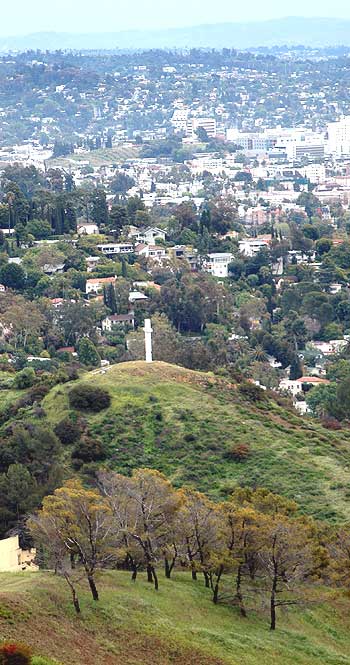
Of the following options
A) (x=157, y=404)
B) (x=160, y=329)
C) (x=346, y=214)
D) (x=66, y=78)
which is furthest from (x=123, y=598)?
(x=66, y=78)

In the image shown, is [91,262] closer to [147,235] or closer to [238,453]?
[147,235]

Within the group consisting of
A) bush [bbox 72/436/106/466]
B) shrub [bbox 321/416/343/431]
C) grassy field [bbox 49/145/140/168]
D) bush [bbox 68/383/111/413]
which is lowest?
grassy field [bbox 49/145/140/168]

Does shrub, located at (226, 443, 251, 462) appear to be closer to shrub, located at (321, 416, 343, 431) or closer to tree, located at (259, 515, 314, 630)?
shrub, located at (321, 416, 343, 431)

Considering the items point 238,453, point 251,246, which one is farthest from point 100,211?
point 238,453

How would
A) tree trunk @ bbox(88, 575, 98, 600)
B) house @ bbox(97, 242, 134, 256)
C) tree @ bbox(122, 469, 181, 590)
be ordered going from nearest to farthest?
tree trunk @ bbox(88, 575, 98, 600) → tree @ bbox(122, 469, 181, 590) → house @ bbox(97, 242, 134, 256)

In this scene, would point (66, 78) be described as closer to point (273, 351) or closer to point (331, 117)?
point (331, 117)

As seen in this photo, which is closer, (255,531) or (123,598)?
(123,598)

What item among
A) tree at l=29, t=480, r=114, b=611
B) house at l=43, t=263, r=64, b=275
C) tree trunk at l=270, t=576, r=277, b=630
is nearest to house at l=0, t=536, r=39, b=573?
tree at l=29, t=480, r=114, b=611
